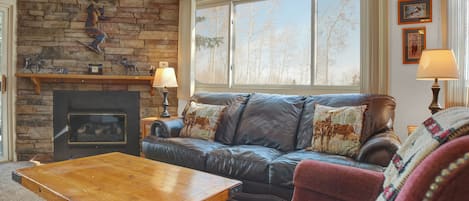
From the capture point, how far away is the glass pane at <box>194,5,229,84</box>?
4234 mm

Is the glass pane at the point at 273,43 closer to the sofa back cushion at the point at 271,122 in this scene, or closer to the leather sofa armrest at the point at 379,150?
the sofa back cushion at the point at 271,122

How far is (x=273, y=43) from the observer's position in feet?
12.8

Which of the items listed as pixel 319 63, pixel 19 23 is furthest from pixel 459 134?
pixel 19 23

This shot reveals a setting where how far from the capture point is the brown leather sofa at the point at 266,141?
226 centimetres

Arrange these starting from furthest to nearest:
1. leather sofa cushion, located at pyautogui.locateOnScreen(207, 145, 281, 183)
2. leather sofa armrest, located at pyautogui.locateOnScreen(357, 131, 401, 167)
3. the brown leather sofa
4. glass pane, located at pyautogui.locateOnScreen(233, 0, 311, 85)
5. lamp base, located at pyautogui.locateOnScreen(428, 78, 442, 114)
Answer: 1. glass pane, located at pyautogui.locateOnScreen(233, 0, 311, 85)
2. lamp base, located at pyautogui.locateOnScreen(428, 78, 442, 114)
3. leather sofa cushion, located at pyautogui.locateOnScreen(207, 145, 281, 183)
4. the brown leather sofa
5. leather sofa armrest, located at pyautogui.locateOnScreen(357, 131, 401, 167)

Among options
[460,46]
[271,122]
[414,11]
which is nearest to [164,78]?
[271,122]

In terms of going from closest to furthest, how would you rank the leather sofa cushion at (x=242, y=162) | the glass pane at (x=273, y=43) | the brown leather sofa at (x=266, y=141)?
the brown leather sofa at (x=266, y=141)
the leather sofa cushion at (x=242, y=162)
the glass pane at (x=273, y=43)

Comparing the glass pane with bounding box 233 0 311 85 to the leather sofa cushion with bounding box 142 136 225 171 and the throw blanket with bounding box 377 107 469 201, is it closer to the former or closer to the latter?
the leather sofa cushion with bounding box 142 136 225 171

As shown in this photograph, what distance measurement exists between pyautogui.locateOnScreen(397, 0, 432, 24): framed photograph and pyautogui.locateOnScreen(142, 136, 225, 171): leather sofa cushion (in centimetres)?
212

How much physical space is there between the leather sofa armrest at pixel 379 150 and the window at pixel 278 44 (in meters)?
1.21

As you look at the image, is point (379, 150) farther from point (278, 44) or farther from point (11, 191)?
point (11, 191)

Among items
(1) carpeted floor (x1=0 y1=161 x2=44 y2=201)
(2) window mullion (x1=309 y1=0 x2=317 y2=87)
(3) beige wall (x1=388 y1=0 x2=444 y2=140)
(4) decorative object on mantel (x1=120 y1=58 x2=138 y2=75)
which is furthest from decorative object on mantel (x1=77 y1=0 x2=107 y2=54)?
(3) beige wall (x1=388 y1=0 x2=444 y2=140)

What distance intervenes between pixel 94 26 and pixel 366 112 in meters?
3.50

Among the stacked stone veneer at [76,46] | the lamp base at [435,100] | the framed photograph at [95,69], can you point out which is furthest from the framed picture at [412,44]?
the framed photograph at [95,69]
